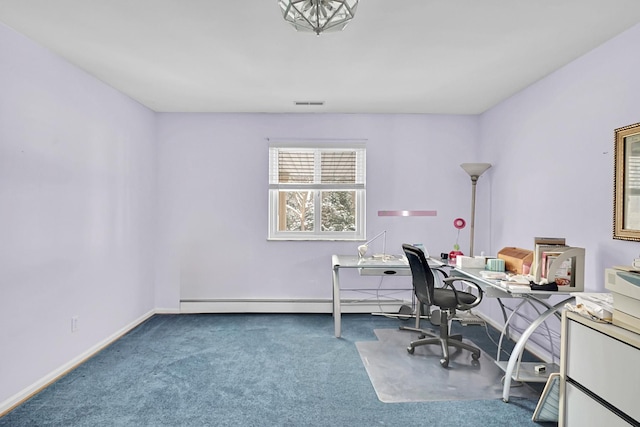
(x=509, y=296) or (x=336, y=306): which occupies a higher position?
(x=509, y=296)

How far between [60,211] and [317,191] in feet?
9.04

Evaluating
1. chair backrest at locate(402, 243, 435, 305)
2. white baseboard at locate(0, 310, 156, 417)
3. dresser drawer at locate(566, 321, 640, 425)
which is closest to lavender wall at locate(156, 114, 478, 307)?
white baseboard at locate(0, 310, 156, 417)

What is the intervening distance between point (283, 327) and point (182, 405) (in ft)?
5.53

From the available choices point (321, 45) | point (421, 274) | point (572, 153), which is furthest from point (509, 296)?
point (321, 45)

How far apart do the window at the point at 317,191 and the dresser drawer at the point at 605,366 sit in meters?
2.79

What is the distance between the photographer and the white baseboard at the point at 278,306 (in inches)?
180

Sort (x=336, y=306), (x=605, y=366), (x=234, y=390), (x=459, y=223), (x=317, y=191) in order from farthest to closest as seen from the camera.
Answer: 1. (x=317, y=191)
2. (x=459, y=223)
3. (x=336, y=306)
4. (x=234, y=390)
5. (x=605, y=366)

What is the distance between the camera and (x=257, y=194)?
4.59 metres

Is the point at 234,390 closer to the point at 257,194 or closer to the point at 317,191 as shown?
the point at 257,194

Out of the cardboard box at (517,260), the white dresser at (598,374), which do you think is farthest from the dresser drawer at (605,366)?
the cardboard box at (517,260)

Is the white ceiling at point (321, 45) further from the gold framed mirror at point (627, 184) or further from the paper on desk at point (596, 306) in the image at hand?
the paper on desk at point (596, 306)

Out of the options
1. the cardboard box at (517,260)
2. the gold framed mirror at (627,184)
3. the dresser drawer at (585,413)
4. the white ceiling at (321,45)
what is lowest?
the dresser drawer at (585,413)

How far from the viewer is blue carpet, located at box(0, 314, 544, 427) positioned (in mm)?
2324

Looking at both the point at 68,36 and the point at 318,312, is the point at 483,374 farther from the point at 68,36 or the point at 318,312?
the point at 68,36
